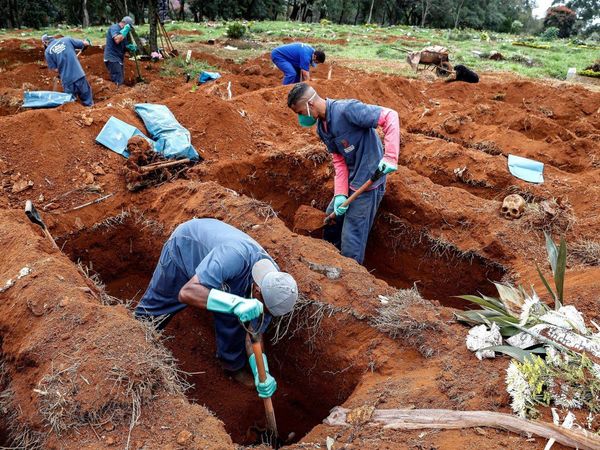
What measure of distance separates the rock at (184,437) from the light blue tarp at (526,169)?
5.51m

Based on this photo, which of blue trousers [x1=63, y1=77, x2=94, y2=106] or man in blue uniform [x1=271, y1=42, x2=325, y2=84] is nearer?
blue trousers [x1=63, y1=77, x2=94, y2=106]

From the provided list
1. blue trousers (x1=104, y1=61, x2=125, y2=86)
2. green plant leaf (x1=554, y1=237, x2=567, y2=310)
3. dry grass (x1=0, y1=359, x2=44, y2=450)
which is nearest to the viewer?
dry grass (x1=0, y1=359, x2=44, y2=450)

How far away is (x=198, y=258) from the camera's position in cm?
358

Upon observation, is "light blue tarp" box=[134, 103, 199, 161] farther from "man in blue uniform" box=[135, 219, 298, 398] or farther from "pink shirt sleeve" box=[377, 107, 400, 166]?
"pink shirt sleeve" box=[377, 107, 400, 166]

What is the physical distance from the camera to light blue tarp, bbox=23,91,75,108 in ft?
27.5

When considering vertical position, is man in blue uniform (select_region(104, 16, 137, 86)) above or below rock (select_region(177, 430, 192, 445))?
above

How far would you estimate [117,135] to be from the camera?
6.15 meters

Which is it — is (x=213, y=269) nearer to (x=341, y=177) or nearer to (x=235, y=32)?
(x=341, y=177)

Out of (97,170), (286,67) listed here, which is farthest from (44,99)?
(286,67)

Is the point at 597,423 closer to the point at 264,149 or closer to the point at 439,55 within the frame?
the point at 264,149

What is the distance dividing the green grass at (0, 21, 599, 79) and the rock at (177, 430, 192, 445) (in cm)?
1164

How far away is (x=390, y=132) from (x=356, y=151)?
1.55 feet

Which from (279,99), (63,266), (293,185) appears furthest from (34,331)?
(279,99)

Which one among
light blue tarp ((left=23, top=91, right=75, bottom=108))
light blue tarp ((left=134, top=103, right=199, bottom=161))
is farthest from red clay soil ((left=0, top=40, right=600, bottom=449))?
light blue tarp ((left=23, top=91, right=75, bottom=108))
